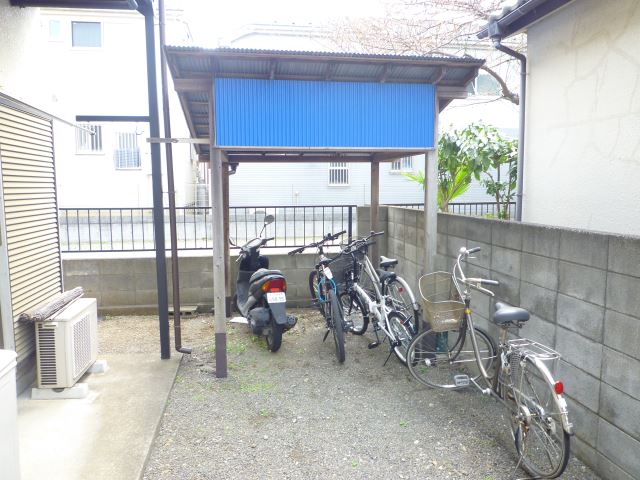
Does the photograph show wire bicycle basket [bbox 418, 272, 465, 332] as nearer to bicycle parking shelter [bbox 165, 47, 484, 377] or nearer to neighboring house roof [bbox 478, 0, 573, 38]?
bicycle parking shelter [bbox 165, 47, 484, 377]

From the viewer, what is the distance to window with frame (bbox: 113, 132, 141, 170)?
46.8ft

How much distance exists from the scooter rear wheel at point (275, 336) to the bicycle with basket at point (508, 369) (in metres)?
1.41

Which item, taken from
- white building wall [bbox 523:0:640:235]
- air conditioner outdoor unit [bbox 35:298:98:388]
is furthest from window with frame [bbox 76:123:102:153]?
white building wall [bbox 523:0:640:235]

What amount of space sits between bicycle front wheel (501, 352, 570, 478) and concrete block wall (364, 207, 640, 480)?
0.23 meters

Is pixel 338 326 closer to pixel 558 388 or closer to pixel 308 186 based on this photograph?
pixel 558 388

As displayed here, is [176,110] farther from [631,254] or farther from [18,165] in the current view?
[631,254]

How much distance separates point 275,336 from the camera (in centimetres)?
473

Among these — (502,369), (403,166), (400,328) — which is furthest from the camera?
(403,166)

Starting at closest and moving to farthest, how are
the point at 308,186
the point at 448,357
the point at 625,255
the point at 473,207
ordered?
the point at 625,255 → the point at 448,357 → the point at 473,207 → the point at 308,186

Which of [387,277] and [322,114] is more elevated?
[322,114]

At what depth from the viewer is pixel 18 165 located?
145 inches

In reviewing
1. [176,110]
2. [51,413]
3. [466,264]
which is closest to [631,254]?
[466,264]

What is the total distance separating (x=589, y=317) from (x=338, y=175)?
44.8 ft

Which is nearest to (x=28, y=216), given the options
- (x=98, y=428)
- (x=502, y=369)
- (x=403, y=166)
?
(x=98, y=428)
